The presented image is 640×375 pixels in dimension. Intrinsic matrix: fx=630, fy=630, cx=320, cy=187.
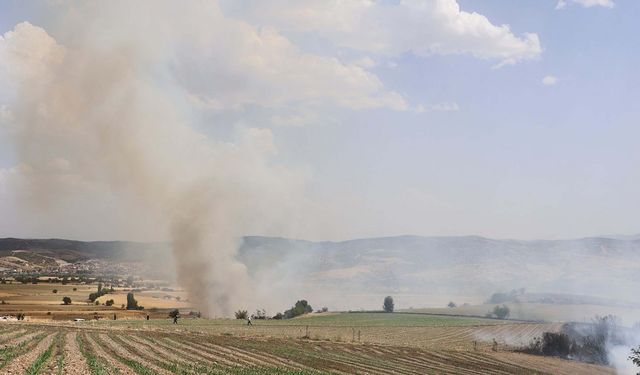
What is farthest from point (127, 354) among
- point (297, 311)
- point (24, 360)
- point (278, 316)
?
point (297, 311)

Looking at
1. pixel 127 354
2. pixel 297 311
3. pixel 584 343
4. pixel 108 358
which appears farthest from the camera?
pixel 297 311

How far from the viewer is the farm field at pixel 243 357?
33.1 meters

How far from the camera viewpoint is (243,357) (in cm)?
4300

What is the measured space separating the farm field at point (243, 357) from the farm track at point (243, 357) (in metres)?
0.04

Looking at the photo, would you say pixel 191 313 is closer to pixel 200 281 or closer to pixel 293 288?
pixel 200 281

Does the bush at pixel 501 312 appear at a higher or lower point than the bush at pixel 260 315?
higher

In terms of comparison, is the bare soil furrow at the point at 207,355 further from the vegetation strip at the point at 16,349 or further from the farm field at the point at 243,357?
the vegetation strip at the point at 16,349

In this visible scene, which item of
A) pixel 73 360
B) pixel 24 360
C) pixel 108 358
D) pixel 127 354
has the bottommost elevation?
pixel 127 354

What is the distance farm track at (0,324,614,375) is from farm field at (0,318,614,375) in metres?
0.04

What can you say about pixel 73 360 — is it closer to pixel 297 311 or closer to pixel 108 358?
pixel 108 358

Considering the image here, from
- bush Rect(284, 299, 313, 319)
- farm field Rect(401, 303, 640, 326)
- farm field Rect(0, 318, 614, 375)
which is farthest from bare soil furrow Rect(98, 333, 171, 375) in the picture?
farm field Rect(401, 303, 640, 326)

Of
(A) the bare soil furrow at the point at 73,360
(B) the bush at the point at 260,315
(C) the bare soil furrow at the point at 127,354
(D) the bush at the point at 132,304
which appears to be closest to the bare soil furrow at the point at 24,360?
(A) the bare soil furrow at the point at 73,360

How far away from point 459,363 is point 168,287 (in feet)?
499

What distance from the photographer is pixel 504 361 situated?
56938 millimetres
